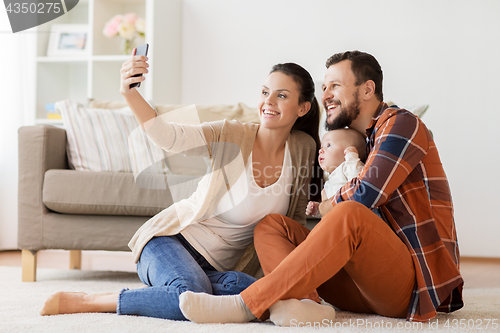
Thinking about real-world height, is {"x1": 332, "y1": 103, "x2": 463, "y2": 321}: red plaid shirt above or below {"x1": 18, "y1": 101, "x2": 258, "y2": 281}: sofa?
above

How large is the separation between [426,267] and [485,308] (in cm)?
57

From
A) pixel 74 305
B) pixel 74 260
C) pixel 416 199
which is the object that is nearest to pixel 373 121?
pixel 416 199

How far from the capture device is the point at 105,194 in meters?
2.06

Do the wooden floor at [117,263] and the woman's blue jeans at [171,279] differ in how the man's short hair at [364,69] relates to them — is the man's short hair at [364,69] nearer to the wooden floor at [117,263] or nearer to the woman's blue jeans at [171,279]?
the woman's blue jeans at [171,279]

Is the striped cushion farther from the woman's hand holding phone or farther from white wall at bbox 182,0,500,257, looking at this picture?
white wall at bbox 182,0,500,257

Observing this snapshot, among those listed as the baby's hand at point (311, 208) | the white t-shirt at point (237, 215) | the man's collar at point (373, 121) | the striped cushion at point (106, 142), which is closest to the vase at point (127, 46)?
the striped cushion at point (106, 142)

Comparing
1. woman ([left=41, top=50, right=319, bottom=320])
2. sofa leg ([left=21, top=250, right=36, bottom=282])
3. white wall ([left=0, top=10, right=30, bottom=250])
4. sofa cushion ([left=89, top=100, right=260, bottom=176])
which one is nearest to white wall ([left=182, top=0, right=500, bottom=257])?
sofa cushion ([left=89, top=100, right=260, bottom=176])

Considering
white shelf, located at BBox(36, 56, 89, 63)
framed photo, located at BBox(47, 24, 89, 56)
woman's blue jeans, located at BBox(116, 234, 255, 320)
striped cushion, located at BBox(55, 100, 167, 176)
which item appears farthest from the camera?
framed photo, located at BBox(47, 24, 89, 56)

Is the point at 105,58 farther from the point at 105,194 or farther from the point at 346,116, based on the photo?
the point at 346,116

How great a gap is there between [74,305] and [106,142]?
1.24 m

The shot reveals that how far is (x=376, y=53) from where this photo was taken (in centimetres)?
351

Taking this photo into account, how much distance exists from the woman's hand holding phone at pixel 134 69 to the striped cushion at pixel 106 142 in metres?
1.08

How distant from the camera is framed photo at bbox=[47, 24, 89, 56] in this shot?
12.1ft

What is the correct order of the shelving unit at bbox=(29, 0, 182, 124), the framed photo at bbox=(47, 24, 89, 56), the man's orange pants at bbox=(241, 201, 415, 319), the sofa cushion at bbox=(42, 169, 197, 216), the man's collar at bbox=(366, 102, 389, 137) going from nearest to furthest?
1. the man's orange pants at bbox=(241, 201, 415, 319)
2. the man's collar at bbox=(366, 102, 389, 137)
3. the sofa cushion at bbox=(42, 169, 197, 216)
4. the shelving unit at bbox=(29, 0, 182, 124)
5. the framed photo at bbox=(47, 24, 89, 56)
